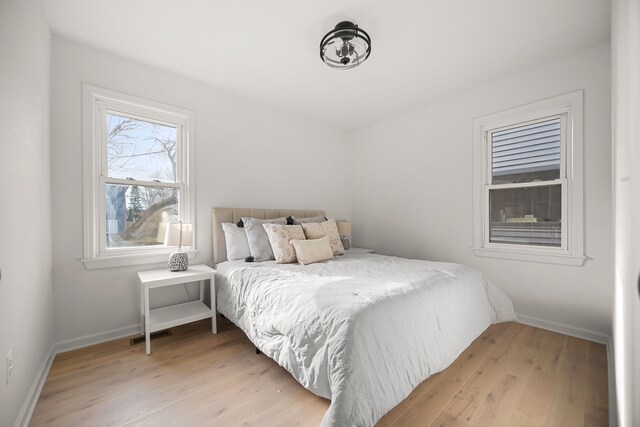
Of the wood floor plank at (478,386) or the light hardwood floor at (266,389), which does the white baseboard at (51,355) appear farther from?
the wood floor plank at (478,386)

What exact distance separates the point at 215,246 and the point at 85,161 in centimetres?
135

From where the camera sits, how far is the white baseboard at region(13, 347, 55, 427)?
1.41 metres

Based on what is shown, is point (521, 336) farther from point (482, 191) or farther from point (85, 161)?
point (85, 161)

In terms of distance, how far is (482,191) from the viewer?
3.03 m

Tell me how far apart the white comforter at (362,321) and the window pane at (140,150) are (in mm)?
1343

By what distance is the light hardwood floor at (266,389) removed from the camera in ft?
4.84

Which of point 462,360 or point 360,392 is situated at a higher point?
point 360,392

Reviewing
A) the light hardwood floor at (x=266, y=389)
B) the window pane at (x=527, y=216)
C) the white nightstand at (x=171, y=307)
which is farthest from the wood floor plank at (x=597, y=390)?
the white nightstand at (x=171, y=307)

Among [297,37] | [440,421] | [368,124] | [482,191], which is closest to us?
[440,421]

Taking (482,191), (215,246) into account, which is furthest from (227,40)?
(482,191)

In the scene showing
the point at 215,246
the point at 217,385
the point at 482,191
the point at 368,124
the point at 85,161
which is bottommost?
the point at 217,385

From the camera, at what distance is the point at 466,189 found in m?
3.14

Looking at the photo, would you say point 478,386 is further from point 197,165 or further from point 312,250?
point 197,165

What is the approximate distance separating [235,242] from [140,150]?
4.32 ft
